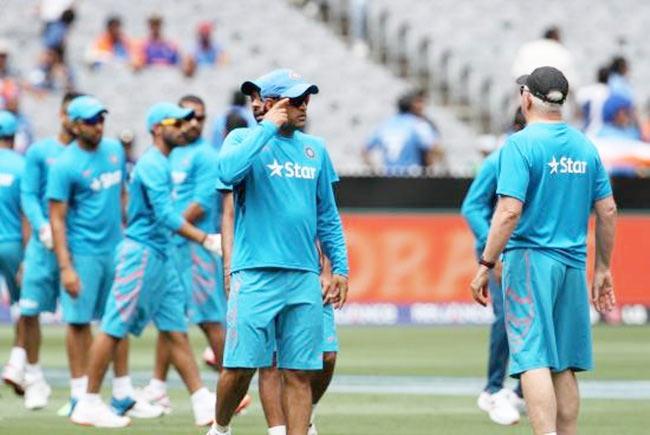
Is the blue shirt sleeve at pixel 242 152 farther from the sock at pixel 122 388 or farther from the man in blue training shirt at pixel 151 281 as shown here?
the sock at pixel 122 388

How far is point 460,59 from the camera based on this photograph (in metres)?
35.7

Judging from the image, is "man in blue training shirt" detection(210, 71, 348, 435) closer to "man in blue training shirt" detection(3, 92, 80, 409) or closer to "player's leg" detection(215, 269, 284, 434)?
"player's leg" detection(215, 269, 284, 434)

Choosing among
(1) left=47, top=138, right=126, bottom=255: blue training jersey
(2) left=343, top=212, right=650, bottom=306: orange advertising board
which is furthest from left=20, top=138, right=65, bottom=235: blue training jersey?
(2) left=343, top=212, right=650, bottom=306: orange advertising board

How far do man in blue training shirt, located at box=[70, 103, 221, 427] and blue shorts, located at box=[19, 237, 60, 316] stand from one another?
1.39m

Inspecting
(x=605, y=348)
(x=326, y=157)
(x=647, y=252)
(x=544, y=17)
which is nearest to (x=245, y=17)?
(x=544, y=17)

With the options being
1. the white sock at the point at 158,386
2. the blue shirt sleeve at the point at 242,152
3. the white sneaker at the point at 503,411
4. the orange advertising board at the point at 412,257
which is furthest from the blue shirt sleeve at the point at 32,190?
the orange advertising board at the point at 412,257

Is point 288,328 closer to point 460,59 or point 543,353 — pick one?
point 543,353

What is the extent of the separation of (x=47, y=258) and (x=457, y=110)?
18618 millimetres

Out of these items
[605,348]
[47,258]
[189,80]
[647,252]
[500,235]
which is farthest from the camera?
[189,80]

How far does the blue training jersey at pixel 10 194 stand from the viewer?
17.3m

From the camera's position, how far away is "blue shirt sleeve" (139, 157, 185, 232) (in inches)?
562

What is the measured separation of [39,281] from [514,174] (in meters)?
5.94

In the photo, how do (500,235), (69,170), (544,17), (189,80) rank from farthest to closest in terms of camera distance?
(544,17) → (189,80) → (69,170) → (500,235)

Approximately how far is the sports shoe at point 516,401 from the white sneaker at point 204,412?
89.1 inches
